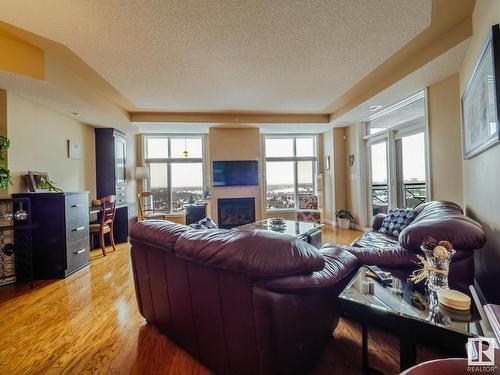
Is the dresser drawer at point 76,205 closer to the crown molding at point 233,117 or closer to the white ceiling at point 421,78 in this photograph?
the crown molding at point 233,117

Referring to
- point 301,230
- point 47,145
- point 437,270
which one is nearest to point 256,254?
point 437,270

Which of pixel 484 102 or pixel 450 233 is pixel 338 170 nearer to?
pixel 484 102

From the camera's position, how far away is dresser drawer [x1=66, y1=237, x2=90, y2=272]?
3182mm

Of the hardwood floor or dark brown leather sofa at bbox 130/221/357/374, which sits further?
the hardwood floor

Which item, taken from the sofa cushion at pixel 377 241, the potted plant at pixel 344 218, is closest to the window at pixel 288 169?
the potted plant at pixel 344 218

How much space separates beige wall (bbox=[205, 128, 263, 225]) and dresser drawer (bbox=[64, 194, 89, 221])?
2708mm

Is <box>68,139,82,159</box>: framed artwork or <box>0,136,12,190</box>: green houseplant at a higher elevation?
<box>68,139,82,159</box>: framed artwork

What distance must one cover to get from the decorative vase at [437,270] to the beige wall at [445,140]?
8.00 ft

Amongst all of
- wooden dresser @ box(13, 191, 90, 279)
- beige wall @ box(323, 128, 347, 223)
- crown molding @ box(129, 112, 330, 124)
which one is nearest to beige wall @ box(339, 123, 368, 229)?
beige wall @ box(323, 128, 347, 223)

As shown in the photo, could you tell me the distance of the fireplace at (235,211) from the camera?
231 inches

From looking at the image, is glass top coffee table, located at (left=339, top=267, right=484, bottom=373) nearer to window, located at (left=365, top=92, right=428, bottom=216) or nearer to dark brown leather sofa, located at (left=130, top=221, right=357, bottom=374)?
dark brown leather sofa, located at (left=130, top=221, right=357, bottom=374)

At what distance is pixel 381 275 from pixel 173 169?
573 cm

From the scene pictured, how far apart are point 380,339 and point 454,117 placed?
9.68 ft

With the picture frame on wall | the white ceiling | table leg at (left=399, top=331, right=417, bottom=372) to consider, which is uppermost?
the white ceiling
